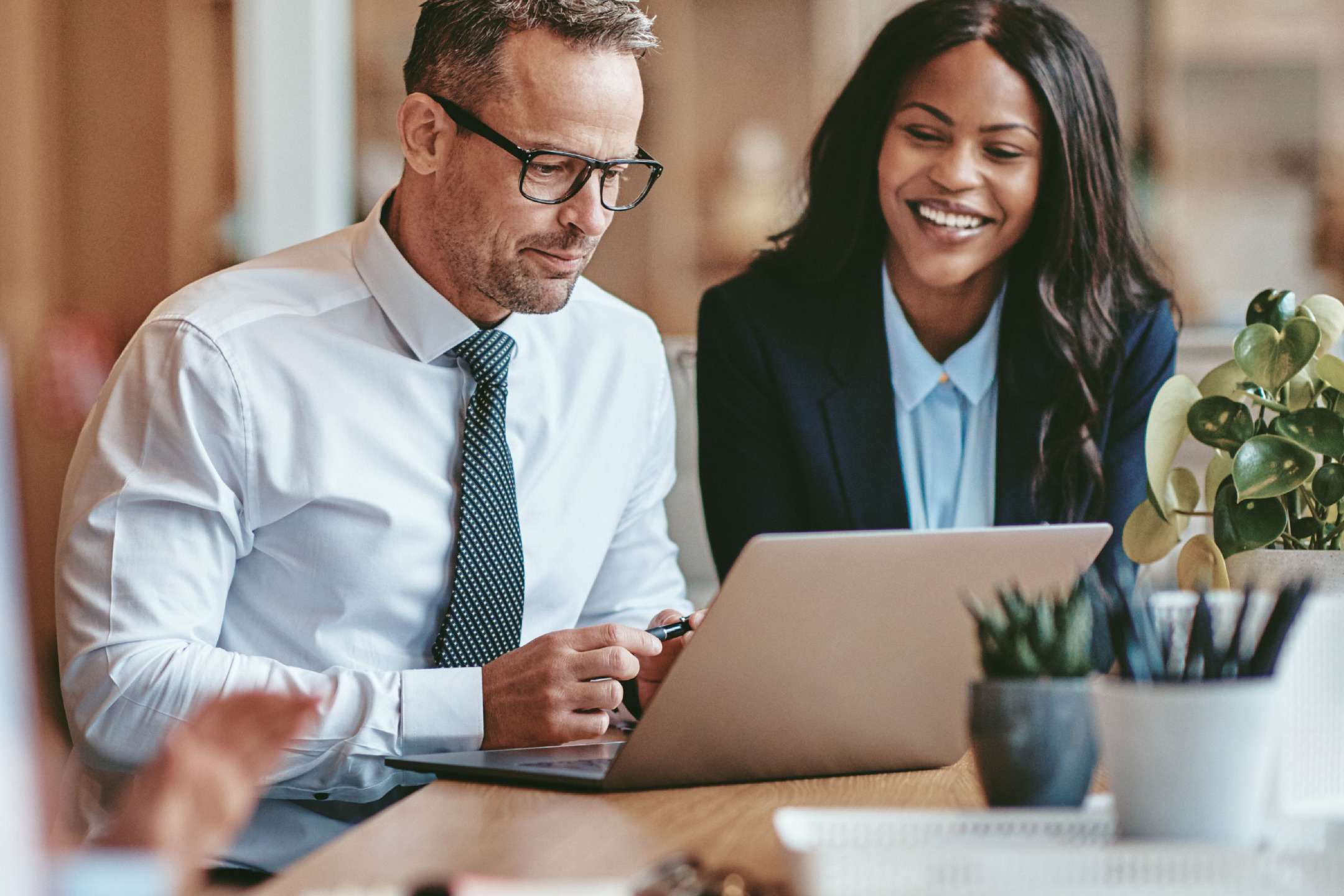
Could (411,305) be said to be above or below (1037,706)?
above

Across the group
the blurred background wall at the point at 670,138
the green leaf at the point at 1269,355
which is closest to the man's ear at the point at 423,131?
the green leaf at the point at 1269,355

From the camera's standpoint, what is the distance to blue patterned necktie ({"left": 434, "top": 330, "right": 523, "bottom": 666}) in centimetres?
129

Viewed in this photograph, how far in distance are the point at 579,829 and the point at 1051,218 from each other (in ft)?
3.76

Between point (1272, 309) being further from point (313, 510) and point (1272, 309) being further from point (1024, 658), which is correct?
point (313, 510)

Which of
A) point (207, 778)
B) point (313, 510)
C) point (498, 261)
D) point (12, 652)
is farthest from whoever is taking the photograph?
point (498, 261)

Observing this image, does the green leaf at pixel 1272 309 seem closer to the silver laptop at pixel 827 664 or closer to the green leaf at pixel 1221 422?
the green leaf at pixel 1221 422

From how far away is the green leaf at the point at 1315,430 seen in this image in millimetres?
1034

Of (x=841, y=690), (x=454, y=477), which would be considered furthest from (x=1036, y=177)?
(x=841, y=690)

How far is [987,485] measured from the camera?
1.65 m

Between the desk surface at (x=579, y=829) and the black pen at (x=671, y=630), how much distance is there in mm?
227

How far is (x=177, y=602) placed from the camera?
1.14 m

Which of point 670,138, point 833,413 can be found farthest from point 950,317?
point 670,138

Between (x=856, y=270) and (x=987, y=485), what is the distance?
13.4 inches

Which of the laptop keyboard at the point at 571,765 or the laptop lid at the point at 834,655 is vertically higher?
the laptop lid at the point at 834,655
